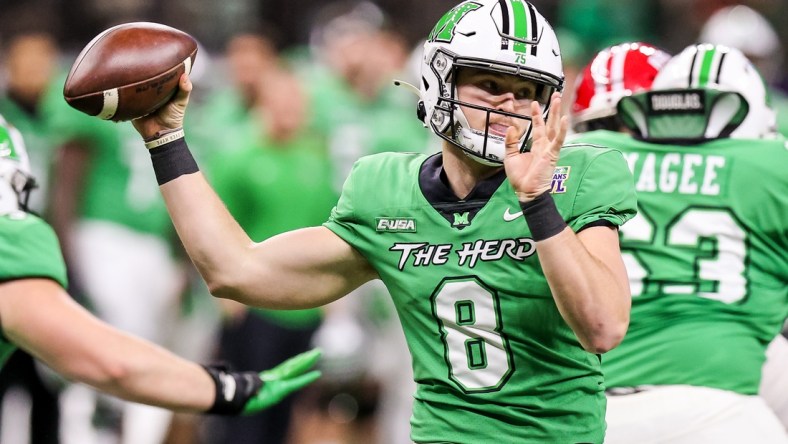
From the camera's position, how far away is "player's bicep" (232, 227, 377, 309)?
3.76 metres

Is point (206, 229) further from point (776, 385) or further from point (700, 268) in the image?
point (776, 385)

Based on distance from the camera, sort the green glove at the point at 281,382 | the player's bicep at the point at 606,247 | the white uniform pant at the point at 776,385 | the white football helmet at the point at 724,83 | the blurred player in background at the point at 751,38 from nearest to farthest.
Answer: the player's bicep at the point at 606,247
the green glove at the point at 281,382
the white football helmet at the point at 724,83
the white uniform pant at the point at 776,385
the blurred player in background at the point at 751,38

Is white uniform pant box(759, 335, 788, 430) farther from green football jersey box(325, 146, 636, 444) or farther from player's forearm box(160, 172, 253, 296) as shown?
player's forearm box(160, 172, 253, 296)

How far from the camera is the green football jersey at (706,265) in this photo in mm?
4352

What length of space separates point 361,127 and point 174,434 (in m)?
2.33

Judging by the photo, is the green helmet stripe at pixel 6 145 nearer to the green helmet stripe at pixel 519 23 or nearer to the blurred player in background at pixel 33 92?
the green helmet stripe at pixel 519 23

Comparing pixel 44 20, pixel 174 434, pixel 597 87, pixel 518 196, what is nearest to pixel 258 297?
pixel 518 196

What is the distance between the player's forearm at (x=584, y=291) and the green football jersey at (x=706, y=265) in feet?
3.58

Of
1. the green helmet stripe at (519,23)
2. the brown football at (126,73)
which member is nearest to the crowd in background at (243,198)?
the brown football at (126,73)

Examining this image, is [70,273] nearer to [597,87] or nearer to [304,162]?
[304,162]

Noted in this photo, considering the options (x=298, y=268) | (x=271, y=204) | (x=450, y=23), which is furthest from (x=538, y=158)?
(x=271, y=204)

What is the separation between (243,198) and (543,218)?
4939 millimetres

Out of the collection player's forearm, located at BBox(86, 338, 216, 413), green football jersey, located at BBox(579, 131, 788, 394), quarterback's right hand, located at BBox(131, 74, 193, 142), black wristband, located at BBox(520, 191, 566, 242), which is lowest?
player's forearm, located at BBox(86, 338, 216, 413)

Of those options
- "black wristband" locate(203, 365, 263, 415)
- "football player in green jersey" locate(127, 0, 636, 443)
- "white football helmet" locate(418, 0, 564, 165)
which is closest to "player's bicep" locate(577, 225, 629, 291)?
"football player in green jersey" locate(127, 0, 636, 443)
